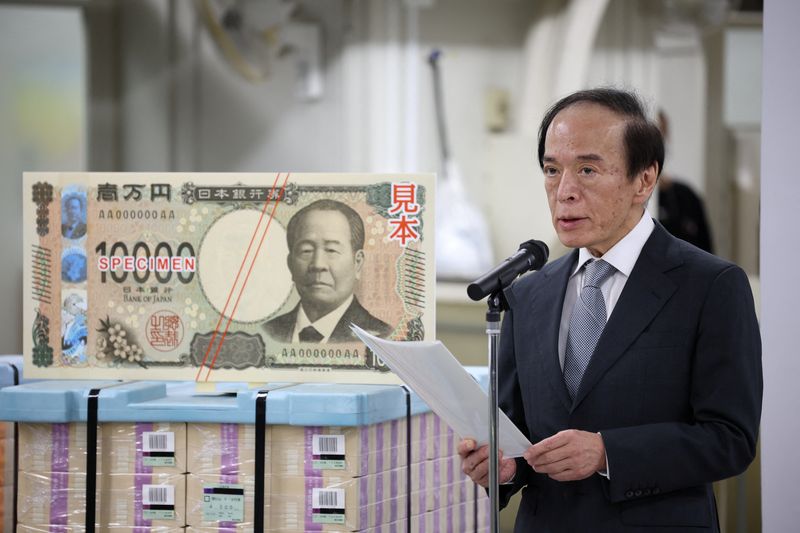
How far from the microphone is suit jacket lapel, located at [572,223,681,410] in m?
0.19

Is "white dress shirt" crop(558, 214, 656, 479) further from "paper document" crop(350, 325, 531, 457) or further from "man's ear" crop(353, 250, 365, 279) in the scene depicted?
"man's ear" crop(353, 250, 365, 279)

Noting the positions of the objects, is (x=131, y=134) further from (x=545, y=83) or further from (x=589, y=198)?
(x=589, y=198)

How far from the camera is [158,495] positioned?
6.68 ft

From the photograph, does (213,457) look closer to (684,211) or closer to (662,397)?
(662,397)

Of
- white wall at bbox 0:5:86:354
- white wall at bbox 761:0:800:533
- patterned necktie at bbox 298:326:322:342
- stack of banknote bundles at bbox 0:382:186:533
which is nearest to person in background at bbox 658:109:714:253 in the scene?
white wall at bbox 0:5:86:354

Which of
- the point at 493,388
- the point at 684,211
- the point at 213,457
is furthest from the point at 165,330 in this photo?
the point at 684,211

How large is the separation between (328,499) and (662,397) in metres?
0.65

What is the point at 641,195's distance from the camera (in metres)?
1.90

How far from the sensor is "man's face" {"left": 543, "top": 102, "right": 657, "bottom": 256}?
1851 millimetres

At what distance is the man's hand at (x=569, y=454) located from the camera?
1.76 meters

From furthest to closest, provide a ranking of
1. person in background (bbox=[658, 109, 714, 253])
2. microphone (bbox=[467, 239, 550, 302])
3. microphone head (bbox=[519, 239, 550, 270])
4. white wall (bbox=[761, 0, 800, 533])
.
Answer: person in background (bbox=[658, 109, 714, 253]), white wall (bbox=[761, 0, 800, 533]), microphone head (bbox=[519, 239, 550, 270]), microphone (bbox=[467, 239, 550, 302])

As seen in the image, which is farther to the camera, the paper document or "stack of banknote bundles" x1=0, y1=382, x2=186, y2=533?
"stack of banknote bundles" x1=0, y1=382, x2=186, y2=533

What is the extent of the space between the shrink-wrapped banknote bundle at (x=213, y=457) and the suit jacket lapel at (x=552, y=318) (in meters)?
0.33

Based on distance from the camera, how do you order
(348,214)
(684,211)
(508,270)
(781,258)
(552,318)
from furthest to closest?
(684,211) < (781,258) < (348,214) < (552,318) < (508,270)
